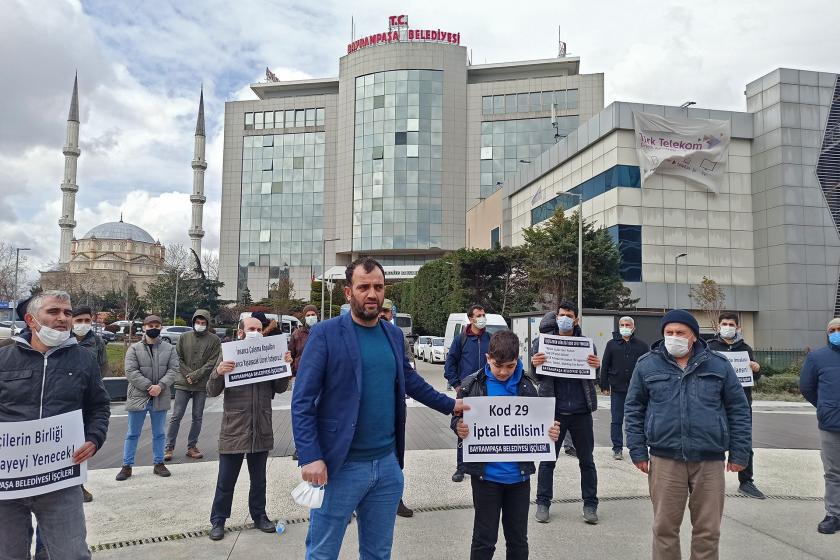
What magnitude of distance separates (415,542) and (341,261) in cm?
7870

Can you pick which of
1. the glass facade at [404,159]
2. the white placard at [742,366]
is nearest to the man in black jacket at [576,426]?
the white placard at [742,366]

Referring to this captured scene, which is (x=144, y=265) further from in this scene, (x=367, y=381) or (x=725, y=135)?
(x=367, y=381)

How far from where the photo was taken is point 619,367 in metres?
8.39

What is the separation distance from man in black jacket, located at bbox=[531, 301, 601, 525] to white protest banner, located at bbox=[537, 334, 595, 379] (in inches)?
2.5

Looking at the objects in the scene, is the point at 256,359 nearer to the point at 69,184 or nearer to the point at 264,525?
the point at 264,525

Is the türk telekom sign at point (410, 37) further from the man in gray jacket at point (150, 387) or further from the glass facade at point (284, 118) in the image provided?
the man in gray jacket at point (150, 387)

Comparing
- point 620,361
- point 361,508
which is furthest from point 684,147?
point 361,508

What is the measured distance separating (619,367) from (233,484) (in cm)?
565

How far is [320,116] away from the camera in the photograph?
83812mm

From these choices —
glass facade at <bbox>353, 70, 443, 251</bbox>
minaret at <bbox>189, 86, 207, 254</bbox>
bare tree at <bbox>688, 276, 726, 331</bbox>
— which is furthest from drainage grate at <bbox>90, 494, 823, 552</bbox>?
minaret at <bbox>189, 86, 207, 254</bbox>

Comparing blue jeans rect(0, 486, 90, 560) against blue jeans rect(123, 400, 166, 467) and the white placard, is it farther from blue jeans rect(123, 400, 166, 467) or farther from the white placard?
the white placard

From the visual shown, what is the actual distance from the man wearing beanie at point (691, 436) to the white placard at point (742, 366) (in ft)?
11.2

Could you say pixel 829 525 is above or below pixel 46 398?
below

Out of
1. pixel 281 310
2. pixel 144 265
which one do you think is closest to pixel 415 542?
pixel 281 310
